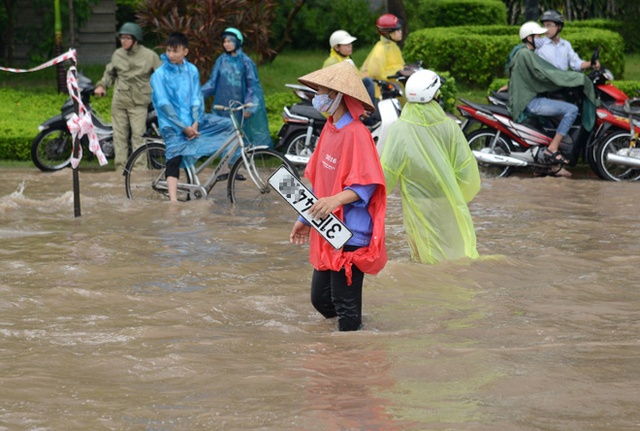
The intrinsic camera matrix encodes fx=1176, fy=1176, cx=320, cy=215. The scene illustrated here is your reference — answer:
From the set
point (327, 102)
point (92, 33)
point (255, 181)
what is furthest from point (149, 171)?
point (92, 33)

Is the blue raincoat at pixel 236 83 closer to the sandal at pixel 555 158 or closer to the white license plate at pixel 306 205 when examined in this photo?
the sandal at pixel 555 158

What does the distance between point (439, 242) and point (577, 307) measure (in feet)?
3.74

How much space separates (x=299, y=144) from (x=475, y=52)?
5.79 meters

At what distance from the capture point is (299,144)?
13.7 meters

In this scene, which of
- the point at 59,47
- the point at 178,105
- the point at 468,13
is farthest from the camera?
the point at 468,13

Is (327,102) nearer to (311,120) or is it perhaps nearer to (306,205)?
(306,205)

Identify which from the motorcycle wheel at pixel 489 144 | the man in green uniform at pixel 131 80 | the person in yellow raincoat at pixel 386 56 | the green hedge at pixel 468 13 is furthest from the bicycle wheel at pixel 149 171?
the green hedge at pixel 468 13

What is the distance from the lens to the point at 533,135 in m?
13.1

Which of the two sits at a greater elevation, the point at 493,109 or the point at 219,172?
the point at 493,109

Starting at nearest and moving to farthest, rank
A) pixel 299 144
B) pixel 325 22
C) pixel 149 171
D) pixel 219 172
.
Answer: pixel 219 172 < pixel 149 171 < pixel 299 144 < pixel 325 22

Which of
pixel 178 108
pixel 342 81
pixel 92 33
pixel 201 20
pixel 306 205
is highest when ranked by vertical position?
pixel 342 81

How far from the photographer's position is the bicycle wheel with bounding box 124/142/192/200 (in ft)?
37.2

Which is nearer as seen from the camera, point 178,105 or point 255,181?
point 178,105

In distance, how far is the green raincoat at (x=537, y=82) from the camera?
12812 millimetres
